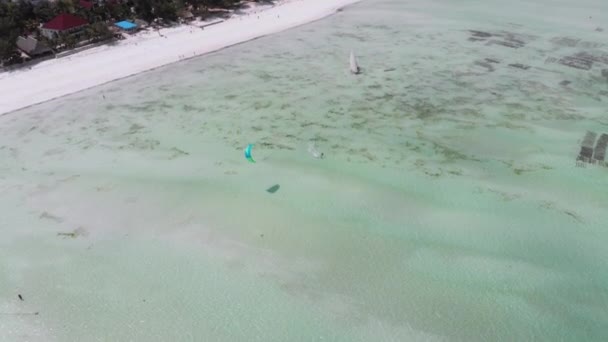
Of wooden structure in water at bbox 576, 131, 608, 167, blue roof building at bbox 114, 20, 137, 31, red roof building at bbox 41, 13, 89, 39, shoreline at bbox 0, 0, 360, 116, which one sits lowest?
wooden structure in water at bbox 576, 131, 608, 167

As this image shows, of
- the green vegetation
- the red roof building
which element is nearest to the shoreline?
the green vegetation

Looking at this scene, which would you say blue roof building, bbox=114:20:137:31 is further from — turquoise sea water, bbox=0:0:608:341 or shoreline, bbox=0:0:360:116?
turquoise sea water, bbox=0:0:608:341

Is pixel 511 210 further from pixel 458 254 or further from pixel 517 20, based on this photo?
pixel 517 20

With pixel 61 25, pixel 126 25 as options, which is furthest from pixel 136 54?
pixel 61 25

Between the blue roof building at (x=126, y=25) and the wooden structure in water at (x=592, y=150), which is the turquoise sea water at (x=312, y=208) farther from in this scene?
the blue roof building at (x=126, y=25)

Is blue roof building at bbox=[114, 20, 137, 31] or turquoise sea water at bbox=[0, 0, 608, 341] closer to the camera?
turquoise sea water at bbox=[0, 0, 608, 341]

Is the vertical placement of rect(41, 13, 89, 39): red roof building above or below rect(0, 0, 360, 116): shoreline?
above

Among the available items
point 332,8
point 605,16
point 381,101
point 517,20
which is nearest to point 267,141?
point 381,101

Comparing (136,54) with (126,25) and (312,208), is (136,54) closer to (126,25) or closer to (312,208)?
(126,25)
